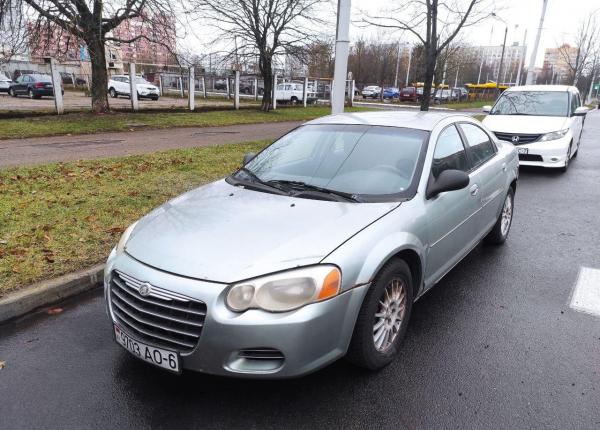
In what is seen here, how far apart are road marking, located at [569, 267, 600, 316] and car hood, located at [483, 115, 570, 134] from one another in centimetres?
547

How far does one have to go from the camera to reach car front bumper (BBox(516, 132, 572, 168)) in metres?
9.27

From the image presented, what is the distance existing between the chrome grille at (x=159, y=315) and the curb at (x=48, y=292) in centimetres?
139

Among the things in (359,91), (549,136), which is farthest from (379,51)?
(549,136)

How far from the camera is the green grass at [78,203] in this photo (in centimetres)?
421

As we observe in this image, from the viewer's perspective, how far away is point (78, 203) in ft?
19.4

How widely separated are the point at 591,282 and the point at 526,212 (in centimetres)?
264

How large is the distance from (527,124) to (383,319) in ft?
27.1

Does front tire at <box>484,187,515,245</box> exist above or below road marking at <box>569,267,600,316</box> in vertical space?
above

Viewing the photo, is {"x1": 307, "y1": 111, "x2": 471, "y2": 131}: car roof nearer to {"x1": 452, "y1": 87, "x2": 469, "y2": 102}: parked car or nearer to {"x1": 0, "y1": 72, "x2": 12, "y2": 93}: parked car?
{"x1": 0, "y1": 72, "x2": 12, "y2": 93}: parked car

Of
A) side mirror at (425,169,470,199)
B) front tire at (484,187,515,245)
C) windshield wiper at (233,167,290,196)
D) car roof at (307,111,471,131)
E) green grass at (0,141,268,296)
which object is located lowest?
green grass at (0,141,268,296)

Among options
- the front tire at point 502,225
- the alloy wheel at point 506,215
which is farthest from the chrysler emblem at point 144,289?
the alloy wheel at point 506,215

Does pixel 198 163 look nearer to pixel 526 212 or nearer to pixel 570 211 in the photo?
pixel 526 212

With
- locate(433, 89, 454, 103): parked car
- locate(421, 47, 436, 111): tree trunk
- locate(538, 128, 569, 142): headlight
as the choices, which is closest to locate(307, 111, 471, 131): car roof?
locate(538, 128, 569, 142): headlight

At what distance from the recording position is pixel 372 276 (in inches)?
104
